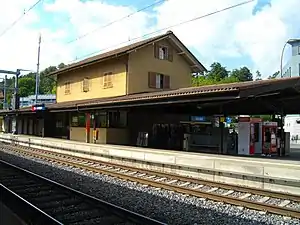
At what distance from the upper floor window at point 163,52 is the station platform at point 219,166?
12.1 m

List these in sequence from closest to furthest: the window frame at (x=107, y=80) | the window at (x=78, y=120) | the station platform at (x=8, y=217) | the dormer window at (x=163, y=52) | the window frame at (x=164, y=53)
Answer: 1. the station platform at (x=8, y=217)
2. the window at (x=78, y=120)
3. the window frame at (x=107, y=80)
4. the window frame at (x=164, y=53)
5. the dormer window at (x=163, y=52)

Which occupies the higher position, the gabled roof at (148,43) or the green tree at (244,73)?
the green tree at (244,73)

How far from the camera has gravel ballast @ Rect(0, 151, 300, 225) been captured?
24.5 ft

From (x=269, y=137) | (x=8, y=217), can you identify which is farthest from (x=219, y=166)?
(x=269, y=137)

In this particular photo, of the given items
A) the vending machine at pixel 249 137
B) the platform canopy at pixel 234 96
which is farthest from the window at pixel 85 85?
the vending machine at pixel 249 137

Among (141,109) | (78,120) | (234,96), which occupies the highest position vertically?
(234,96)

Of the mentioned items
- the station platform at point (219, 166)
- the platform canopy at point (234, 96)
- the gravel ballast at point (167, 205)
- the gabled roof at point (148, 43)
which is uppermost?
the gabled roof at point (148, 43)

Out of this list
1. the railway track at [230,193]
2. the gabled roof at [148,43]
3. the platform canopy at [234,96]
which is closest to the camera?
the railway track at [230,193]

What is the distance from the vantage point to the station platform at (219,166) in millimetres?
9992

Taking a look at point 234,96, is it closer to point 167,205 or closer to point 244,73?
point 167,205

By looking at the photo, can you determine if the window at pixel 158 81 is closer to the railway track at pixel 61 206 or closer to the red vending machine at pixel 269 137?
the red vending machine at pixel 269 137

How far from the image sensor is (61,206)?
7.99 meters

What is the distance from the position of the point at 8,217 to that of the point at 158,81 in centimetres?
2304

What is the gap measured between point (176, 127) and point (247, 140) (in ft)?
25.2
